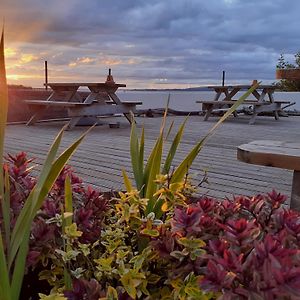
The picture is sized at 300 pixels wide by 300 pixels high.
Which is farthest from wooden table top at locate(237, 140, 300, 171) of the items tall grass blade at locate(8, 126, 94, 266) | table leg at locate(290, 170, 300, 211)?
tall grass blade at locate(8, 126, 94, 266)

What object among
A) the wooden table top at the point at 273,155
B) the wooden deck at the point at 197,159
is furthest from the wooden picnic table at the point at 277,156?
the wooden deck at the point at 197,159

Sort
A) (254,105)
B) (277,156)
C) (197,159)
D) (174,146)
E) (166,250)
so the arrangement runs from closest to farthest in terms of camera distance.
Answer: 1. (166,250)
2. (174,146)
3. (277,156)
4. (197,159)
5. (254,105)

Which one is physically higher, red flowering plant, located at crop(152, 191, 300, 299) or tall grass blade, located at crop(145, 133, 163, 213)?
tall grass blade, located at crop(145, 133, 163, 213)

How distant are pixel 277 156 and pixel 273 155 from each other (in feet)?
0.06

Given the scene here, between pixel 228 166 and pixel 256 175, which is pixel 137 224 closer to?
pixel 256 175

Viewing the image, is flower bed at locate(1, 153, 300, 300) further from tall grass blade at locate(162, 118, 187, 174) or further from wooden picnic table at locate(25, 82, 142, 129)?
wooden picnic table at locate(25, 82, 142, 129)

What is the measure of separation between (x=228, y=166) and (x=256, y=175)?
421 mm

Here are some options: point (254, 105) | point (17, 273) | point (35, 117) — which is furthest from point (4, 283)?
point (254, 105)

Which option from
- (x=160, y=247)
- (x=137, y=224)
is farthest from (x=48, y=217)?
(x=160, y=247)

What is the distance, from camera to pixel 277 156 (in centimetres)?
176

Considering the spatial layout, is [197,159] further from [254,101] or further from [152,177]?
[254,101]

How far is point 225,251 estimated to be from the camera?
72 cm

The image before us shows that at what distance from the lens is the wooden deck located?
315cm

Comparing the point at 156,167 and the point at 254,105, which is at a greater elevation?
the point at 254,105
